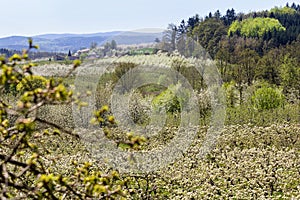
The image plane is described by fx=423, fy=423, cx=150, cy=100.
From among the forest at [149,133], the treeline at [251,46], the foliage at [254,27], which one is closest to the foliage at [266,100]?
the forest at [149,133]

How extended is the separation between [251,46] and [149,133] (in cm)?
3373

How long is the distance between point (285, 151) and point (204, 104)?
7.03 meters

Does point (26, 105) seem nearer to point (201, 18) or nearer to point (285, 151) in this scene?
point (285, 151)

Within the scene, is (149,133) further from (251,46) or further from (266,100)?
(251,46)

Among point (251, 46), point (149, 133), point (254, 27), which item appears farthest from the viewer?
point (254, 27)

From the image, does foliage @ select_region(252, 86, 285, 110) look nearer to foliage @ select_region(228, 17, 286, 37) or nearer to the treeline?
the treeline

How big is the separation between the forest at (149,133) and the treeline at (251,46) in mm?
143

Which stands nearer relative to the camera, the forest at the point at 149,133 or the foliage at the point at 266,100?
the forest at the point at 149,133

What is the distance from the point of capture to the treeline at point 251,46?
82.6ft

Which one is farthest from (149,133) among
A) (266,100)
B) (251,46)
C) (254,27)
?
(254,27)

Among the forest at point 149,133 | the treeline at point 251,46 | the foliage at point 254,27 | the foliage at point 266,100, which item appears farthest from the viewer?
the foliage at point 254,27

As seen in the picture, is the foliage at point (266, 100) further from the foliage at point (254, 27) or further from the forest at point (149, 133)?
the foliage at point (254, 27)

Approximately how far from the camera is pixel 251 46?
4638 cm

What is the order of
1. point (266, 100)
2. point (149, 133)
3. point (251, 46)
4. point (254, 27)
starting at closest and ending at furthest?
point (149, 133) < point (266, 100) < point (251, 46) < point (254, 27)
